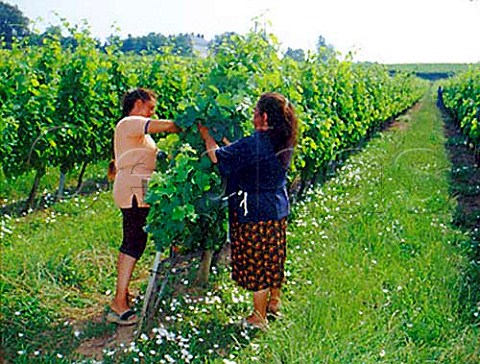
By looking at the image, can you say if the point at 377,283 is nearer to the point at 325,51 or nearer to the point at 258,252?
the point at 258,252

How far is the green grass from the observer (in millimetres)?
3738

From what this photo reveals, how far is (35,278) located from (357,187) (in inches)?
207

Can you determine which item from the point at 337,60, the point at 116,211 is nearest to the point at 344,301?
the point at 116,211

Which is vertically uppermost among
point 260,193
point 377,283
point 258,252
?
point 260,193

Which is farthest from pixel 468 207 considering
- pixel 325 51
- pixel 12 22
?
pixel 12 22

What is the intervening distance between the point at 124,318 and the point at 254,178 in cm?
138

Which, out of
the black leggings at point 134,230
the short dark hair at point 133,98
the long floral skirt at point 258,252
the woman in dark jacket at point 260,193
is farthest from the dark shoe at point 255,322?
the short dark hair at point 133,98

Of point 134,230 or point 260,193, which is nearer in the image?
point 260,193

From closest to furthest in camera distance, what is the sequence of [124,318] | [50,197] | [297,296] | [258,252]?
1. [258,252]
2. [124,318]
3. [297,296]
4. [50,197]

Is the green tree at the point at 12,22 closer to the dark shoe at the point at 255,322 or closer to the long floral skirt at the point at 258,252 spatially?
the long floral skirt at the point at 258,252

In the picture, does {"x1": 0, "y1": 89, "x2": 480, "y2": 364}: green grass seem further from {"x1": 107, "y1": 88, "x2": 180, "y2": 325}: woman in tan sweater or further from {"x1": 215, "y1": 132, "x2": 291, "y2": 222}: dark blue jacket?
{"x1": 215, "y1": 132, "x2": 291, "y2": 222}: dark blue jacket

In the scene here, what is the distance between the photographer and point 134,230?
4258 millimetres

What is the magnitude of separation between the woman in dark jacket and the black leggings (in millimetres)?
689

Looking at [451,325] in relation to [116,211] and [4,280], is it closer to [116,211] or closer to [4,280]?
[4,280]
